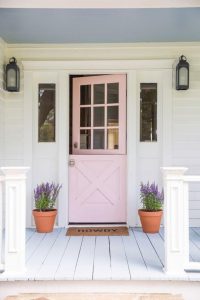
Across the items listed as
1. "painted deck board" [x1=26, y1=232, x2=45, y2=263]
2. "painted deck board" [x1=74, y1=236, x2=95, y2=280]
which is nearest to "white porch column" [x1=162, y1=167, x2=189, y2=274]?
"painted deck board" [x1=74, y1=236, x2=95, y2=280]

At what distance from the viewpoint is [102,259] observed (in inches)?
134

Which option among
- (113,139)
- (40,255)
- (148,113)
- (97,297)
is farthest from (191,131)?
(97,297)

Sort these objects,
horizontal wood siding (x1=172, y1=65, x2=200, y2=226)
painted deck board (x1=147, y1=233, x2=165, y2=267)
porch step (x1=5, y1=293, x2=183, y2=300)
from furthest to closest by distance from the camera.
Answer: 1. horizontal wood siding (x1=172, y1=65, x2=200, y2=226)
2. painted deck board (x1=147, y1=233, x2=165, y2=267)
3. porch step (x1=5, y1=293, x2=183, y2=300)

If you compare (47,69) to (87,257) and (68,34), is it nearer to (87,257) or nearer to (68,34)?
(68,34)

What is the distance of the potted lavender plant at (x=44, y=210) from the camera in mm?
4559

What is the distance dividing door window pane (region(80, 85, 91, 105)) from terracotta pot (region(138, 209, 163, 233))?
5.49ft

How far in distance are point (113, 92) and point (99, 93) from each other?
0.19m

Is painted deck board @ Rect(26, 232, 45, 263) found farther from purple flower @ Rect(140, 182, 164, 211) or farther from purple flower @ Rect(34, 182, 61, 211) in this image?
purple flower @ Rect(140, 182, 164, 211)

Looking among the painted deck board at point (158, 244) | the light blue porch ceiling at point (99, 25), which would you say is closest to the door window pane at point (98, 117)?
the light blue porch ceiling at point (99, 25)

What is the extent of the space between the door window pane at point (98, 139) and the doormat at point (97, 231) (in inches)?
43.1

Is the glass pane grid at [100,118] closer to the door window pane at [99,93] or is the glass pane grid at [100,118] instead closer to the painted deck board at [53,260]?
the door window pane at [99,93]

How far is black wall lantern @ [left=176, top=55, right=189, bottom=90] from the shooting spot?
475cm
